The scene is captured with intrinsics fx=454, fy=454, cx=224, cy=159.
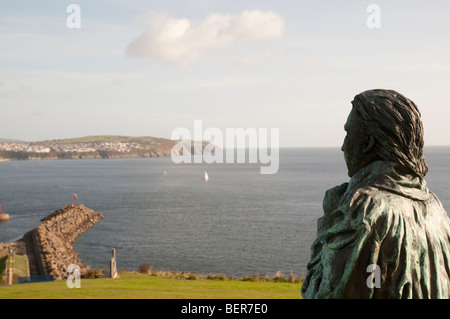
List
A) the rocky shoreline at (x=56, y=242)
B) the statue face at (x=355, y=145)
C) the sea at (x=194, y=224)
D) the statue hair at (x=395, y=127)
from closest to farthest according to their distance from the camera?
1. the statue hair at (x=395, y=127)
2. the statue face at (x=355, y=145)
3. the rocky shoreline at (x=56, y=242)
4. the sea at (x=194, y=224)

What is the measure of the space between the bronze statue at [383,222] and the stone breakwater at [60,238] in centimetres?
2902

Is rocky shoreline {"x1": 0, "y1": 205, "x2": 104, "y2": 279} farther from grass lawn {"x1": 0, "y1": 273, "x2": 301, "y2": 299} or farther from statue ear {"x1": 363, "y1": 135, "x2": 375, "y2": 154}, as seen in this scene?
statue ear {"x1": 363, "y1": 135, "x2": 375, "y2": 154}

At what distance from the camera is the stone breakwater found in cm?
3619

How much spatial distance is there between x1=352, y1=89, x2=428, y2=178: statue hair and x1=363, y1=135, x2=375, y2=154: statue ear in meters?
0.02

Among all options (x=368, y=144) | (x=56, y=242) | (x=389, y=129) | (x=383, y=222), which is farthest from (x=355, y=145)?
(x=56, y=242)

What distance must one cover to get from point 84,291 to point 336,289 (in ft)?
53.1

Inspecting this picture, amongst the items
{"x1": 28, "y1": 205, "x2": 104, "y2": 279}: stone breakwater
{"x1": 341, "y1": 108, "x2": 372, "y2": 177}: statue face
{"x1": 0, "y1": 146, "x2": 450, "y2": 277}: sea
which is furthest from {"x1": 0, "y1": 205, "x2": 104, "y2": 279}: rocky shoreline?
{"x1": 341, "y1": 108, "x2": 372, "y2": 177}: statue face

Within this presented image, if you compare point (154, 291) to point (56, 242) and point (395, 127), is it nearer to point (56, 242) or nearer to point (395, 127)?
point (395, 127)

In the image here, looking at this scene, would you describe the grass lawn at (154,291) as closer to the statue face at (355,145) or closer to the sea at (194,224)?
the statue face at (355,145)

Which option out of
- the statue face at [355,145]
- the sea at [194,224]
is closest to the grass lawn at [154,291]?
the statue face at [355,145]

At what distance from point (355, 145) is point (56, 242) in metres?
46.4

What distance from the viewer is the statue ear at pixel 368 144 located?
3.16 metres

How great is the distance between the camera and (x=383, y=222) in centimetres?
284
